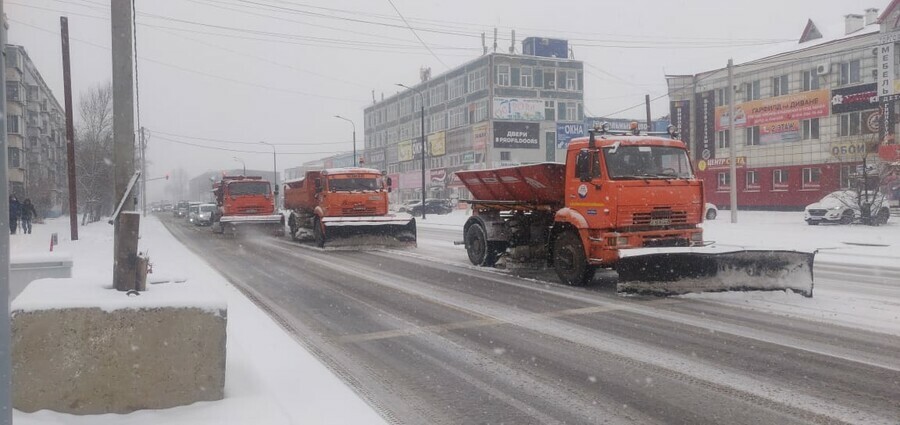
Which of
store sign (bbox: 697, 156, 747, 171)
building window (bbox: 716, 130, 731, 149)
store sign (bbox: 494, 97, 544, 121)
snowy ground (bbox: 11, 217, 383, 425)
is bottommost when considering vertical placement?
snowy ground (bbox: 11, 217, 383, 425)

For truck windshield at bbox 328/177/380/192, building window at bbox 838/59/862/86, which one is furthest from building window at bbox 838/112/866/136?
truck windshield at bbox 328/177/380/192

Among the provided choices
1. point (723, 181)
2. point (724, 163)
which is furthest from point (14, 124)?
point (723, 181)

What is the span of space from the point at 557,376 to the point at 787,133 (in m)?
47.6

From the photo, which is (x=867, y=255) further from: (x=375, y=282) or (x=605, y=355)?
(x=605, y=355)

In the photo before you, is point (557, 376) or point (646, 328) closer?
point (557, 376)

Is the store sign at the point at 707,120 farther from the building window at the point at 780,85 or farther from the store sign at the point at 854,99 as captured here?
the store sign at the point at 854,99

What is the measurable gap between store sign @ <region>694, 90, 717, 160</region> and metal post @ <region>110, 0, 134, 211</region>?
51052 millimetres

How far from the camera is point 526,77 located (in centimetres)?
7475

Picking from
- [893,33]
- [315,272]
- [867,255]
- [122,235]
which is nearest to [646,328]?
[122,235]

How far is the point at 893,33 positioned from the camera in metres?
38.1

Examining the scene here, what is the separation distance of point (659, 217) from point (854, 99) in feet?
129

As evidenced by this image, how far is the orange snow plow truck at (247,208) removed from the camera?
2766cm

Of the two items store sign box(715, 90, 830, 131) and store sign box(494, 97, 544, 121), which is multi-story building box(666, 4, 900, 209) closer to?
store sign box(715, 90, 830, 131)

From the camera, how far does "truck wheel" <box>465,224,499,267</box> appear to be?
14.9m
